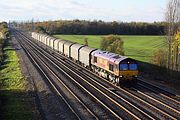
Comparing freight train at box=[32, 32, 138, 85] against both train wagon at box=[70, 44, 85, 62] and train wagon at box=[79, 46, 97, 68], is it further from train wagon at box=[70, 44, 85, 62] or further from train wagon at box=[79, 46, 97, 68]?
train wagon at box=[70, 44, 85, 62]

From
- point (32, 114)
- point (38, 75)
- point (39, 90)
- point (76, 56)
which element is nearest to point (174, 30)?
point (76, 56)

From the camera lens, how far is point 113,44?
65.9 metres

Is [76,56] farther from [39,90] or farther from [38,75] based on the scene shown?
[39,90]

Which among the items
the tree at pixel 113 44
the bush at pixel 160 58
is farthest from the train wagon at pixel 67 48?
the bush at pixel 160 58

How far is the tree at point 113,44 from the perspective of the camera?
64062 mm

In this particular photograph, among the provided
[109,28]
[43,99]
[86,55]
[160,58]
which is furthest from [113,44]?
[109,28]

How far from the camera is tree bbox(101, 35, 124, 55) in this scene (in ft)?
210

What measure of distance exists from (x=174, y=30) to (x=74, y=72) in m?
15.2

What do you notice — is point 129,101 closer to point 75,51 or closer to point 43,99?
point 43,99

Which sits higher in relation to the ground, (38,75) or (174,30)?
(174,30)

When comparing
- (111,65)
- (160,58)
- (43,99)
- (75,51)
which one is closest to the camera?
(43,99)

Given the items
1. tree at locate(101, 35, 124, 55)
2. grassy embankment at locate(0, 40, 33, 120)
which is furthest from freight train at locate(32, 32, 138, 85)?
tree at locate(101, 35, 124, 55)

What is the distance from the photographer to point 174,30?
48094mm

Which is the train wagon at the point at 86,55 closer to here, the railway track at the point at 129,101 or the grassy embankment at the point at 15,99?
the railway track at the point at 129,101
